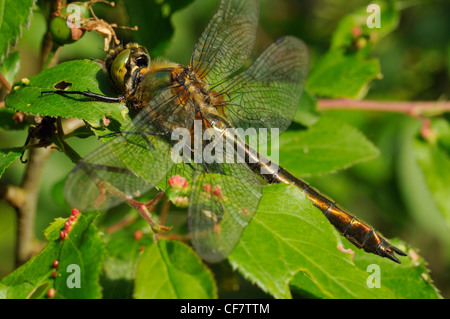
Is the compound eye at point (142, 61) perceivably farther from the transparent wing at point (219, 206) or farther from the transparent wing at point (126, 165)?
the transparent wing at point (219, 206)

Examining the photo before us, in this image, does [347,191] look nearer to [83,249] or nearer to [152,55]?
[152,55]

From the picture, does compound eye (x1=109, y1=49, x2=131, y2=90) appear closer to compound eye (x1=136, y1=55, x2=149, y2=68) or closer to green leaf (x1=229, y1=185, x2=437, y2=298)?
compound eye (x1=136, y1=55, x2=149, y2=68)

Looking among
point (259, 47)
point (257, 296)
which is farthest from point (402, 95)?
point (257, 296)

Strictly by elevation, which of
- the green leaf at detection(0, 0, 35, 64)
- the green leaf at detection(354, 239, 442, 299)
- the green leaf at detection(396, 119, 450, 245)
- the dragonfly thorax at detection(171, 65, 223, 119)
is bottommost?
the green leaf at detection(396, 119, 450, 245)

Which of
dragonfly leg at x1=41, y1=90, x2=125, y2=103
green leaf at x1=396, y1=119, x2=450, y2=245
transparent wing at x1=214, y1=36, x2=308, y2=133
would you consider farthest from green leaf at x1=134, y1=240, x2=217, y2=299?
green leaf at x1=396, y1=119, x2=450, y2=245

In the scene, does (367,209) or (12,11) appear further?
(367,209)

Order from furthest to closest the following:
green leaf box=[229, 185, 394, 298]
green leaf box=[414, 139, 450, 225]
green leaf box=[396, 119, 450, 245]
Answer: green leaf box=[396, 119, 450, 245]
green leaf box=[414, 139, 450, 225]
green leaf box=[229, 185, 394, 298]

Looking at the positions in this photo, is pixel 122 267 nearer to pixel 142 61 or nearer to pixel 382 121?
pixel 142 61
